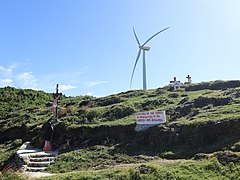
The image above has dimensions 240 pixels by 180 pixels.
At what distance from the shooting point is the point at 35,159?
17609 mm

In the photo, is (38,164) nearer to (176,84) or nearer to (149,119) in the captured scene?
(149,119)

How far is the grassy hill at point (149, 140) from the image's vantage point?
11.7 meters

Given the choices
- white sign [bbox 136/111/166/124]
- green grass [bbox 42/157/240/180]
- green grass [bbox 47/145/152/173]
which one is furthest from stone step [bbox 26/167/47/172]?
white sign [bbox 136/111/166/124]

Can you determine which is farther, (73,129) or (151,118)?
(73,129)

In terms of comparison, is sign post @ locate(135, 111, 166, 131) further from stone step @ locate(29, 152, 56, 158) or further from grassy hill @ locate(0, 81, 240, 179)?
stone step @ locate(29, 152, 56, 158)

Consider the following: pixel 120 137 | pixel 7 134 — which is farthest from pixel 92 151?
pixel 7 134

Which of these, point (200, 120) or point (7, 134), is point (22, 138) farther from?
point (200, 120)

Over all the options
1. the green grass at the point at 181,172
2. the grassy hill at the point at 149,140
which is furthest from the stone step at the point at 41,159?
the green grass at the point at 181,172

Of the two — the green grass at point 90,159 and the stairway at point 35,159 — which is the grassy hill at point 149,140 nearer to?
the green grass at point 90,159

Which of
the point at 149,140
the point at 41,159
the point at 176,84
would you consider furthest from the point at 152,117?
the point at 176,84

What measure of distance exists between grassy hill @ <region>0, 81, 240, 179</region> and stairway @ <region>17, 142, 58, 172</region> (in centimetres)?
65

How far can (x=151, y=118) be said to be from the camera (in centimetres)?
1806

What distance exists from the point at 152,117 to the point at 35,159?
667 centimetres

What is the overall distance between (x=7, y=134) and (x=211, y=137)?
18.1 m
